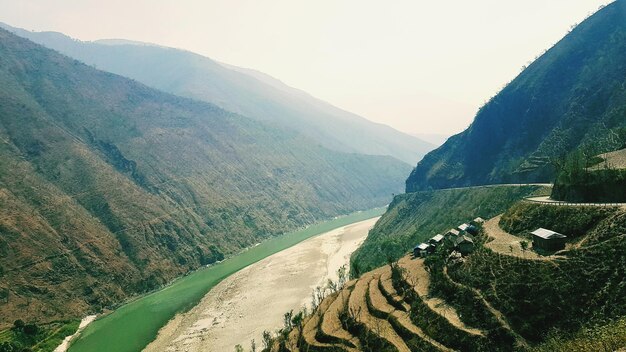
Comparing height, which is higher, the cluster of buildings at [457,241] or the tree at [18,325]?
the cluster of buildings at [457,241]

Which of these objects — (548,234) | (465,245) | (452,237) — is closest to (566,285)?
(548,234)

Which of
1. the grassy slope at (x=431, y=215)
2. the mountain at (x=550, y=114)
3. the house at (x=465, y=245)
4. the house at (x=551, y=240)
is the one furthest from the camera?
the mountain at (x=550, y=114)

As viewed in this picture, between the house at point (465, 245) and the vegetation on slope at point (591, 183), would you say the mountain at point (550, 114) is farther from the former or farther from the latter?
the house at point (465, 245)

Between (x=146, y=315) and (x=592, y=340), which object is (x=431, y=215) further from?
(x=592, y=340)

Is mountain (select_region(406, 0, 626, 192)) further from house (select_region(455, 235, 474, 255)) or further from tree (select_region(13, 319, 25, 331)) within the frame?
tree (select_region(13, 319, 25, 331))

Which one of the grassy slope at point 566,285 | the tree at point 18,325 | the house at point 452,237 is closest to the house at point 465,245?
the house at point 452,237

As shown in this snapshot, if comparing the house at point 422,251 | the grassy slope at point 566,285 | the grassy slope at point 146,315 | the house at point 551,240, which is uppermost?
the house at point 551,240

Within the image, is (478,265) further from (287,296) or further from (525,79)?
(525,79)
